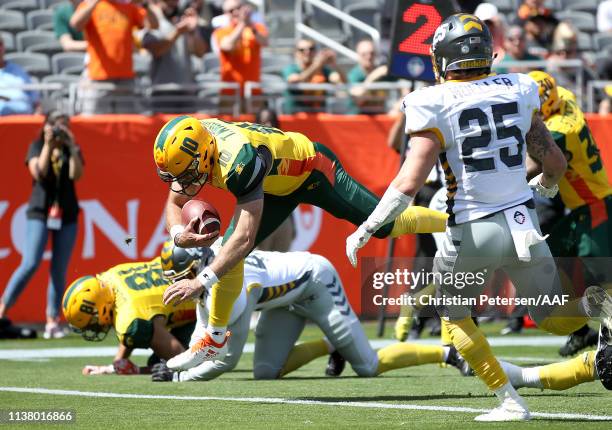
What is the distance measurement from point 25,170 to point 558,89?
240 inches

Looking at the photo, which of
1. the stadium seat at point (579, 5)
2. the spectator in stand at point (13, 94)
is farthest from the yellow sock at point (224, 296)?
the stadium seat at point (579, 5)

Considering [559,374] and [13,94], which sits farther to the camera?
[13,94]

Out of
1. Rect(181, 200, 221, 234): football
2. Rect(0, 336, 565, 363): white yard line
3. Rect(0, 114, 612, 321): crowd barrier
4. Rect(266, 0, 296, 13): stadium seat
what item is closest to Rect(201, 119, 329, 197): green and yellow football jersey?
Rect(181, 200, 221, 234): football

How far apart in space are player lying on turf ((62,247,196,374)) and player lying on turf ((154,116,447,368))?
1073 mm

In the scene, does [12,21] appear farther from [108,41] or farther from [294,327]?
[294,327]

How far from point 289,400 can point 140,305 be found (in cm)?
174

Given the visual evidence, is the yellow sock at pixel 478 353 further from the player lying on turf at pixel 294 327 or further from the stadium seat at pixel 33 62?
the stadium seat at pixel 33 62

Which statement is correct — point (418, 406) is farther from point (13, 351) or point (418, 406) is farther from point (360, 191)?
point (13, 351)

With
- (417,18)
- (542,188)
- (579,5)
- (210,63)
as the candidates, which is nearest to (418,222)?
(542,188)

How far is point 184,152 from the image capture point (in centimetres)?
664

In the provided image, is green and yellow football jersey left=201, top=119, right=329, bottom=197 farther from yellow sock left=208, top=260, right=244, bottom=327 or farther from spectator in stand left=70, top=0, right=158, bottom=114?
spectator in stand left=70, top=0, right=158, bottom=114

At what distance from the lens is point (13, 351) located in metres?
10.9

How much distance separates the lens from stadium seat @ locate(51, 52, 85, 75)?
15.9 m

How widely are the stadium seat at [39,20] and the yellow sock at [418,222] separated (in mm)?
10302
